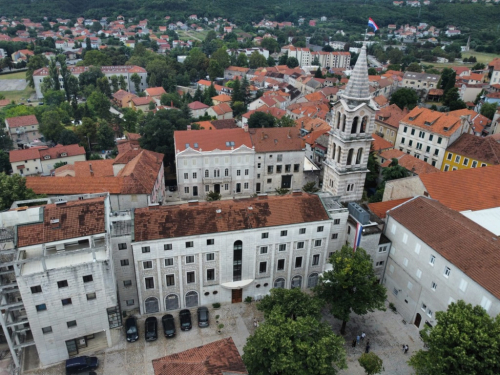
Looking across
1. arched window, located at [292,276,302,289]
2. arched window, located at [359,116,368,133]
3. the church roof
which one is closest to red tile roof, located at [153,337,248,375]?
arched window, located at [292,276,302,289]

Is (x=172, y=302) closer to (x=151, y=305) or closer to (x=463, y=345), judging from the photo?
(x=151, y=305)

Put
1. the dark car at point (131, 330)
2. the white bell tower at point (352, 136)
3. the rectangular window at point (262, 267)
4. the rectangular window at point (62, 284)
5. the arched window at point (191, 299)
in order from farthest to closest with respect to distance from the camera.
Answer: the white bell tower at point (352, 136) → the rectangular window at point (262, 267) → the arched window at point (191, 299) → the dark car at point (131, 330) → the rectangular window at point (62, 284)

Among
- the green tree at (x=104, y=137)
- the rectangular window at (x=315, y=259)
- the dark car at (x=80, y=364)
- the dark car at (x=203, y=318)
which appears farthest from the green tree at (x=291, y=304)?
the green tree at (x=104, y=137)

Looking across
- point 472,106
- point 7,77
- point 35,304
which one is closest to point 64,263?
point 35,304

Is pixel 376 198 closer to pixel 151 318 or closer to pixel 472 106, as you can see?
pixel 151 318

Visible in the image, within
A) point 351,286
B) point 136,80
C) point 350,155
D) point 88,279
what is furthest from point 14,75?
point 351,286

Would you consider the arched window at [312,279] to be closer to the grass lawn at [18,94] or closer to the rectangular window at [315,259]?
the rectangular window at [315,259]
